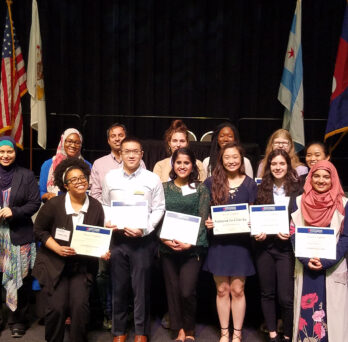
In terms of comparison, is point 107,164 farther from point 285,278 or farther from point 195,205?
point 285,278

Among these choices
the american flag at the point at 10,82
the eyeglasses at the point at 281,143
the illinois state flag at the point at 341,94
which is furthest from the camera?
the american flag at the point at 10,82

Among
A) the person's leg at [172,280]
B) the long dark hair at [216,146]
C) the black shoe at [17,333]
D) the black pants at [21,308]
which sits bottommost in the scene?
the black shoe at [17,333]

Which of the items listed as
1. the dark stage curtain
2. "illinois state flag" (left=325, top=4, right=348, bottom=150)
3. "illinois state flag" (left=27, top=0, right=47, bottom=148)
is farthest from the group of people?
the dark stage curtain

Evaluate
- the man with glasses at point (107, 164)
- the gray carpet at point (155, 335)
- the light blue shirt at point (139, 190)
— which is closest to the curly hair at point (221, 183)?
the light blue shirt at point (139, 190)

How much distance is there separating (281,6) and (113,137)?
15.0 ft

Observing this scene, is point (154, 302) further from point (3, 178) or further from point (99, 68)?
point (99, 68)

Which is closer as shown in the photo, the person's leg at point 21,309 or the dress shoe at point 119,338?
the dress shoe at point 119,338

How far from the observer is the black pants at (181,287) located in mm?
3377

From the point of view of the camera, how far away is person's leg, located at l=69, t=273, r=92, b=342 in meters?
Answer: 3.10

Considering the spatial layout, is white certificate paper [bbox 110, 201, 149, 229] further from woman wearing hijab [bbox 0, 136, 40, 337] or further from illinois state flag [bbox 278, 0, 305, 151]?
illinois state flag [bbox 278, 0, 305, 151]

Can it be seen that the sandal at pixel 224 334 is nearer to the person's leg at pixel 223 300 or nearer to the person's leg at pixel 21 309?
the person's leg at pixel 223 300

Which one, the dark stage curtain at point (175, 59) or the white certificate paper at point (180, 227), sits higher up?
the dark stage curtain at point (175, 59)

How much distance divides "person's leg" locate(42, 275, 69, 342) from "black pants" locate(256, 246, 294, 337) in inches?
55.9

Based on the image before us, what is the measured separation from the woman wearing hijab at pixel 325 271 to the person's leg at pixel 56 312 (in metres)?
1.65
